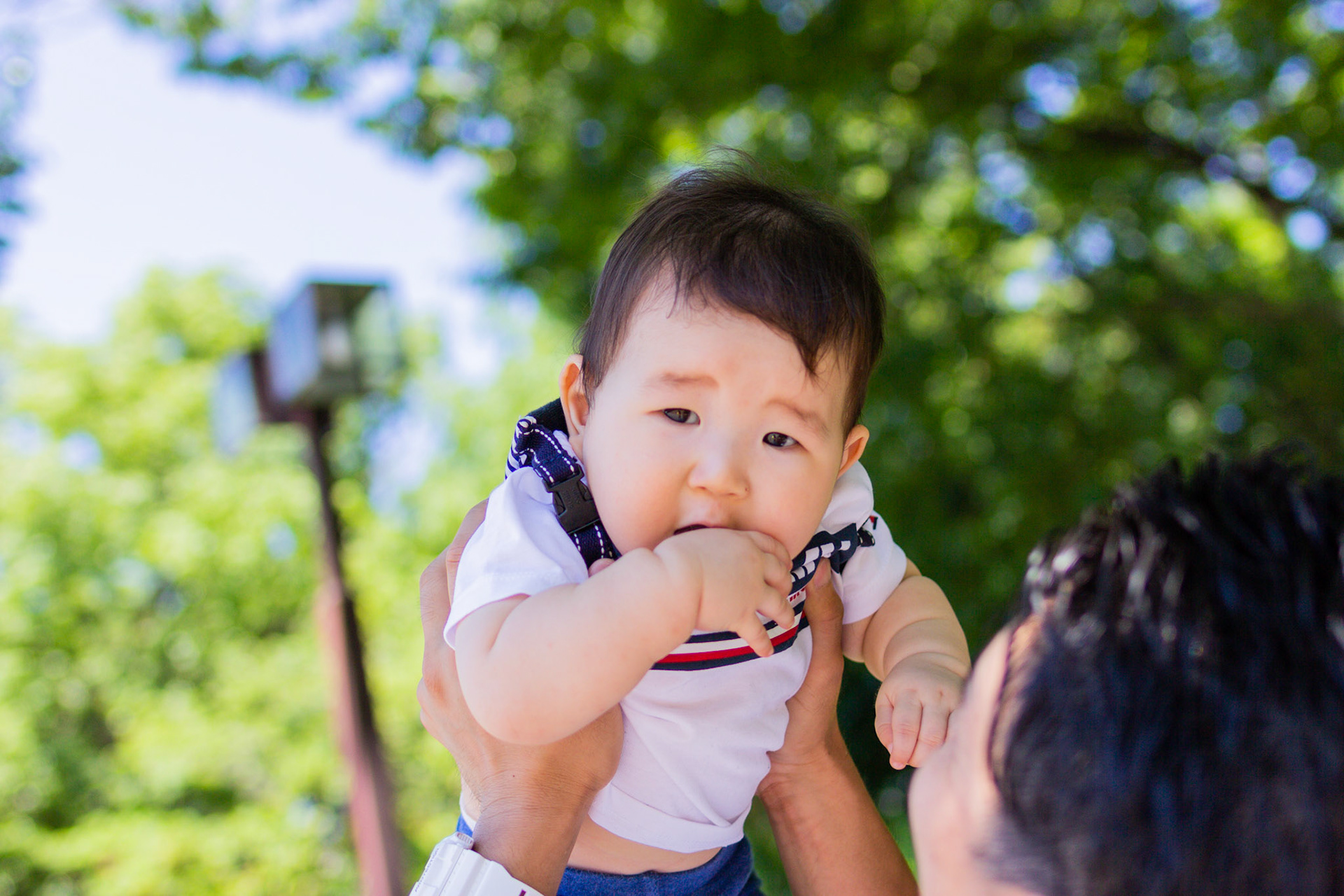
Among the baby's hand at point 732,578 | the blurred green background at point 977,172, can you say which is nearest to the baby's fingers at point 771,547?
the baby's hand at point 732,578

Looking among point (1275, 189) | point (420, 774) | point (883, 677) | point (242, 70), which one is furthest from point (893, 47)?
point (420, 774)

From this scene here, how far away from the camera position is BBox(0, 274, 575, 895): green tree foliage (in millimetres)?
13586

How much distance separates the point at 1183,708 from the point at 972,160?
5277mm

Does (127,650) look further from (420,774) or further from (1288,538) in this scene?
(1288,538)

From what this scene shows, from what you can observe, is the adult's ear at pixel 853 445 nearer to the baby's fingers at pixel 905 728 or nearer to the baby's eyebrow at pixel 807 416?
the baby's eyebrow at pixel 807 416

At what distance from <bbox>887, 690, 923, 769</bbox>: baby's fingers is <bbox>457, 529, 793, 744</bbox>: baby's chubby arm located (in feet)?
0.85

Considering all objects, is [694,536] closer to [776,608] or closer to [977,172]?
[776,608]

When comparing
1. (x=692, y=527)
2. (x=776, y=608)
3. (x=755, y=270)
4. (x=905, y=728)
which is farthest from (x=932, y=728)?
(x=755, y=270)

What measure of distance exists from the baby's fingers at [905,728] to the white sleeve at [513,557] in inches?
16.5

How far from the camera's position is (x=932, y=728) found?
1252mm

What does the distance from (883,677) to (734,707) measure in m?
0.22

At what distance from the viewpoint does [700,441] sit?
4.01 ft

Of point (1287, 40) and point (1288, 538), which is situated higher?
point (1287, 40)

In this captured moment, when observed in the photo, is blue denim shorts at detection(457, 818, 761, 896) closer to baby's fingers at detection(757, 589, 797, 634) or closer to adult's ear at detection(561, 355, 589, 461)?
baby's fingers at detection(757, 589, 797, 634)
